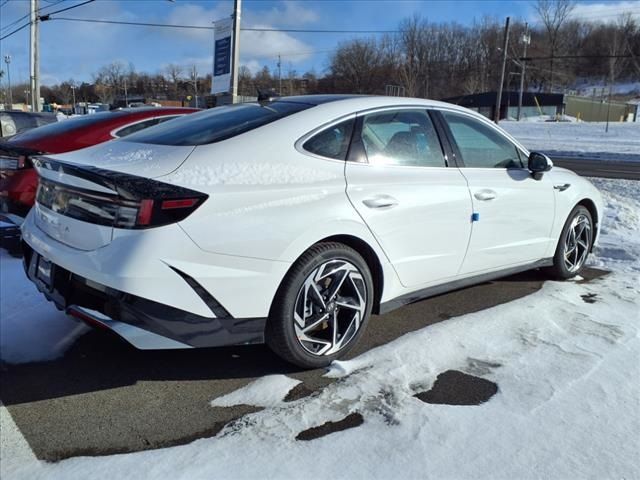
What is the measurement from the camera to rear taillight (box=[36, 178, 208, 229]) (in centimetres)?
244

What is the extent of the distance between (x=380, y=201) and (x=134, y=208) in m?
1.40

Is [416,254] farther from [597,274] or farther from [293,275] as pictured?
[597,274]

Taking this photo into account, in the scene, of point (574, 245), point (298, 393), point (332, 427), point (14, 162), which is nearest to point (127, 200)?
point (298, 393)

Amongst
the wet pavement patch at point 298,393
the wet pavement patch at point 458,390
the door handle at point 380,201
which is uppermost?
the door handle at point 380,201

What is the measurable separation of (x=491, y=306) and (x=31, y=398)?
3.16 metres

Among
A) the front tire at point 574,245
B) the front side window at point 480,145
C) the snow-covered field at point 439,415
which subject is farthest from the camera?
the front tire at point 574,245

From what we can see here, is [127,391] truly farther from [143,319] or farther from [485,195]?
[485,195]

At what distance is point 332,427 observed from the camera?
8.14 feet

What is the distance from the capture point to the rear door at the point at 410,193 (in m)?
3.16

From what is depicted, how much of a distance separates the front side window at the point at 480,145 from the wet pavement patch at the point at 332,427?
2061 mm

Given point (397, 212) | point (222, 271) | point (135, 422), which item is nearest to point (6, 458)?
point (135, 422)

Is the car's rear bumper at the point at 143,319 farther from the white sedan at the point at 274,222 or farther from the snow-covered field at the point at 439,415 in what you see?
the snow-covered field at the point at 439,415

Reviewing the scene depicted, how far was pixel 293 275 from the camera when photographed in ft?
9.25

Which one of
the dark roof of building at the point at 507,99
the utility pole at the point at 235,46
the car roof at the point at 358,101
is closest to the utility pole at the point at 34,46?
the utility pole at the point at 235,46
